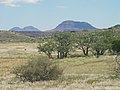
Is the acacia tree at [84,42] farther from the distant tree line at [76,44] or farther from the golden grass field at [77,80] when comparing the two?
the golden grass field at [77,80]

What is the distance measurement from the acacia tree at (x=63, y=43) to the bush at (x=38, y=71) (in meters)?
56.6

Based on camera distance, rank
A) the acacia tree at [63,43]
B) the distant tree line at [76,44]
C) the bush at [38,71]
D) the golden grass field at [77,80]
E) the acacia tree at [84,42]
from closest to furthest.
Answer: the golden grass field at [77,80] → the bush at [38,71] → the distant tree line at [76,44] → the acacia tree at [63,43] → the acacia tree at [84,42]

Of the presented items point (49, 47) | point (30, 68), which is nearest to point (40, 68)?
point (30, 68)

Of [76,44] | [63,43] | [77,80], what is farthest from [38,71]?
[76,44]

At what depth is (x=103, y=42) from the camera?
91.0 m

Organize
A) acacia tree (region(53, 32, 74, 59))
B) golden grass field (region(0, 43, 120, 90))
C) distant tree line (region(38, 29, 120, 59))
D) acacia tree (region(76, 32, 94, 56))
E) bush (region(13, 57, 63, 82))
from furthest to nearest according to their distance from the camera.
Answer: acacia tree (region(76, 32, 94, 56)) → acacia tree (region(53, 32, 74, 59)) → distant tree line (region(38, 29, 120, 59)) → bush (region(13, 57, 63, 82)) → golden grass field (region(0, 43, 120, 90))

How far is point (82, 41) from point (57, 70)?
6231 centimetres

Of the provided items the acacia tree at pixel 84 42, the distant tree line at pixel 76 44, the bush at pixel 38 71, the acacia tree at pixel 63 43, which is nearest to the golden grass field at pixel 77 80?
the bush at pixel 38 71

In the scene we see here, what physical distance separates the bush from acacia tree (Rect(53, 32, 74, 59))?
186ft

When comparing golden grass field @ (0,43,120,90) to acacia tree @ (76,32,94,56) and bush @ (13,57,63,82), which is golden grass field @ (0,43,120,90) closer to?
bush @ (13,57,63,82)

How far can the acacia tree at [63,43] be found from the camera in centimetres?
8956

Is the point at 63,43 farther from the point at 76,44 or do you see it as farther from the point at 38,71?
the point at 38,71

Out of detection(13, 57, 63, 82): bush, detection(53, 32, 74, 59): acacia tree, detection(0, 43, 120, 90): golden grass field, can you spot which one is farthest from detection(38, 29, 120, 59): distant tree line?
detection(13, 57, 63, 82): bush

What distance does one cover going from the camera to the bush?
31672 millimetres
